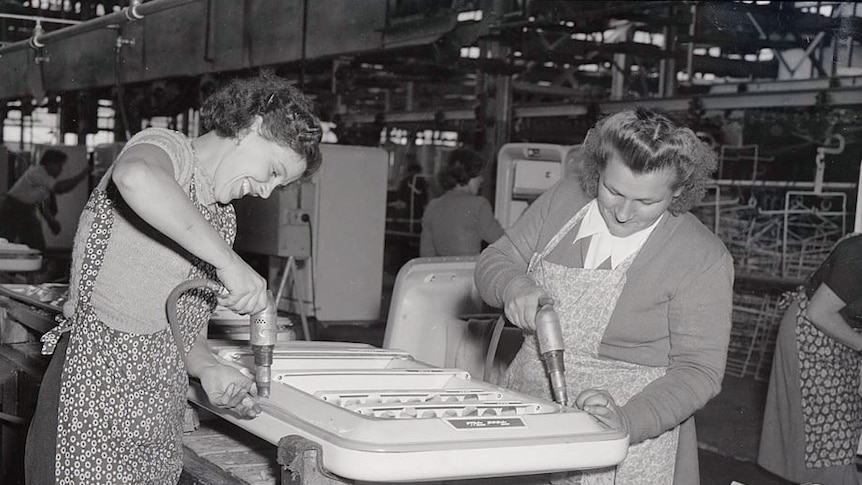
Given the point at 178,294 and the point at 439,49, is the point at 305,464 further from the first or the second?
the point at 439,49

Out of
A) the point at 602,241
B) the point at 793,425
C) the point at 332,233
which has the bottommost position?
the point at 793,425

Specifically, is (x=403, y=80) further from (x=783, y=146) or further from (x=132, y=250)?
(x=132, y=250)

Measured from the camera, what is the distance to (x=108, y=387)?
1.65 metres

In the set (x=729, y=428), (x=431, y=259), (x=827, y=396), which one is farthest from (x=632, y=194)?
(x=729, y=428)

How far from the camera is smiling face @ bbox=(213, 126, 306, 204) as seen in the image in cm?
161

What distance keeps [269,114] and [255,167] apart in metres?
0.09

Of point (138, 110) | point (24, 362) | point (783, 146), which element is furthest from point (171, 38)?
point (783, 146)

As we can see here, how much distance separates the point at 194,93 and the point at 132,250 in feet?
16.0

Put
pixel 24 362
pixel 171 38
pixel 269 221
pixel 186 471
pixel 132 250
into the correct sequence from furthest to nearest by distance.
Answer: pixel 269 221, pixel 171 38, pixel 24 362, pixel 186 471, pixel 132 250

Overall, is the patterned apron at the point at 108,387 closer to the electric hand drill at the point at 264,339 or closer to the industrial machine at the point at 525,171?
the electric hand drill at the point at 264,339

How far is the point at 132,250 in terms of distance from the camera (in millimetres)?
1603

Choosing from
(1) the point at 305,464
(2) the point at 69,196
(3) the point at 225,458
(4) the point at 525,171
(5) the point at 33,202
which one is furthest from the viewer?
(2) the point at 69,196

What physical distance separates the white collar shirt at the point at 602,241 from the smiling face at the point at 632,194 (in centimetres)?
2

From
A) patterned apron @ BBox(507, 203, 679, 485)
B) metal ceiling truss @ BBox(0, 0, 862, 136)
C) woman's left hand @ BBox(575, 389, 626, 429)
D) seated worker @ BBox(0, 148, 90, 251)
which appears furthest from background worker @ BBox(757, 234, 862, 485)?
seated worker @ BBox(0, 148, 90, 251)
